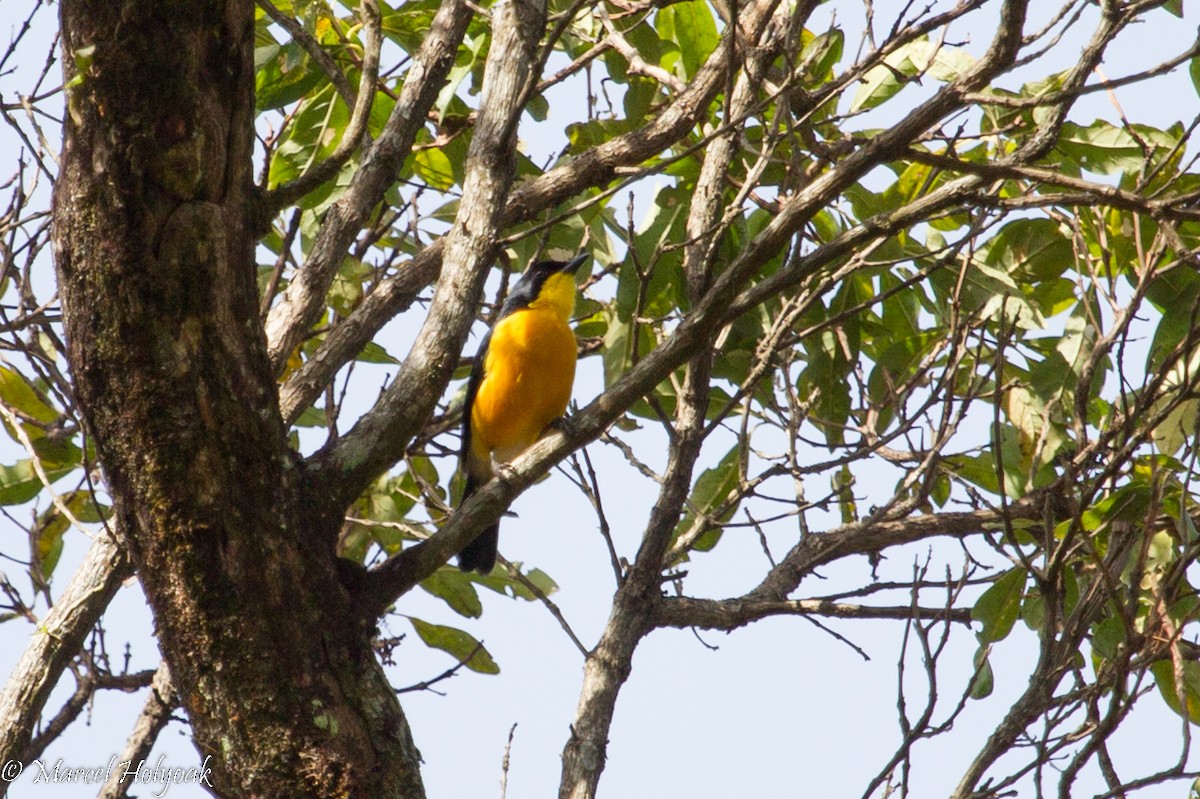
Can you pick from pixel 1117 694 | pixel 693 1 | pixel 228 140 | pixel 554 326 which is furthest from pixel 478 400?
pixel 1117 694

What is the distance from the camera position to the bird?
5.27 m

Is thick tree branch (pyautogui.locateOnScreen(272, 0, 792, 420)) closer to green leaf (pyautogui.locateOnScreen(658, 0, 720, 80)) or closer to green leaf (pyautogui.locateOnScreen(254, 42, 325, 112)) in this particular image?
green leaf (pyautogui.locateOnScreen(658, 0, 720, 80))

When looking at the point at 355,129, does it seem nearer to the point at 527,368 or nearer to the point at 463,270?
the point at 463,270

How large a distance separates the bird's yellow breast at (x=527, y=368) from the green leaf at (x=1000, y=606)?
232 cm

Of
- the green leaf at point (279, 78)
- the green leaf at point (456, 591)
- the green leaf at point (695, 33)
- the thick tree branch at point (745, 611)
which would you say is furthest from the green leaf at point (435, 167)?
the thick tree branch at point (745, 611)

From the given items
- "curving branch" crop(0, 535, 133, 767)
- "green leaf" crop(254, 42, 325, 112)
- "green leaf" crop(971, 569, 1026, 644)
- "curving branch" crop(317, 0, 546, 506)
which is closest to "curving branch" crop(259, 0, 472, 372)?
"curving branch" crop(317, 0, 546, 506)

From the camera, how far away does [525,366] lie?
5246 millimetres

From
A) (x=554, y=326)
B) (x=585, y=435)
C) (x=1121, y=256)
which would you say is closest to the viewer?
(x=585, y=435)

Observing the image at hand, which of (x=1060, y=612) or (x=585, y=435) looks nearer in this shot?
(x=585, y=435)

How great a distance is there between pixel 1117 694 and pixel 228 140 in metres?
2.18

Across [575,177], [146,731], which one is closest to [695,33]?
[575,177]

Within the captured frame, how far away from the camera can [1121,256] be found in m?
3.96

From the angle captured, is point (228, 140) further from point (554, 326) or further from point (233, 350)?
point (554, 326)

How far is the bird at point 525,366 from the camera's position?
5273 millimetres
